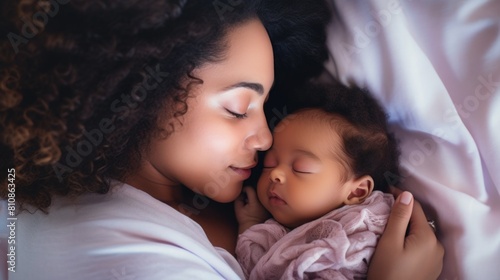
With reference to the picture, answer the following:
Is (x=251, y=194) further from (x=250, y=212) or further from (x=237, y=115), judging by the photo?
(x=237, y=115)

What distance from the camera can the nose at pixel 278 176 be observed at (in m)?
1.13

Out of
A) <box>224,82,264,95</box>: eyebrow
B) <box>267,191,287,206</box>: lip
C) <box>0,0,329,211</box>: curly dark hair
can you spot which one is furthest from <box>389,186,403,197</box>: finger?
<box>0,0,329,211</box>: curly dark hair

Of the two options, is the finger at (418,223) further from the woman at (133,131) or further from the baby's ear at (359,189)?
the baby's ear at (359,189)

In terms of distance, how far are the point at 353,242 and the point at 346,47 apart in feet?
1.58

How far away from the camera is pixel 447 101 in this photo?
109 centimetres

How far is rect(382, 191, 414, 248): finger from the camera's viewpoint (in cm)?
105

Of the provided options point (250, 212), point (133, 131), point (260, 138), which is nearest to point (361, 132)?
point (260, 138)

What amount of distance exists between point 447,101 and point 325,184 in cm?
34

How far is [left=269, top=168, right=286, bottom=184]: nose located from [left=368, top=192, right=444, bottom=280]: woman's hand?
0.26 m

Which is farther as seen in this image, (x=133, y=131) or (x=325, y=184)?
(x=325, y=184)

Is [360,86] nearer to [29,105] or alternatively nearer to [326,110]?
[326,110]

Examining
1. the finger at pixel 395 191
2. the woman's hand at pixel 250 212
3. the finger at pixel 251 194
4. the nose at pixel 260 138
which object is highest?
the nose at pixel 260 138

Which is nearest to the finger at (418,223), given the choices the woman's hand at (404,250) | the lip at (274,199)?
the woman's hand at (404,250)

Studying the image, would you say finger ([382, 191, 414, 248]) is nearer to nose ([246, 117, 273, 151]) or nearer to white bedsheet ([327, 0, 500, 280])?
white bedsheet ([327, 0, 500, 280])
